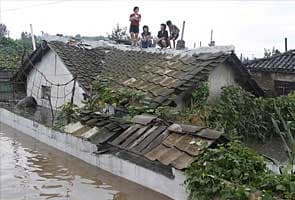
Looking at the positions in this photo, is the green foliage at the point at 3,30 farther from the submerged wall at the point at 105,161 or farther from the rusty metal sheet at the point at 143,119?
the rusty metal sheet at the point at 143,119

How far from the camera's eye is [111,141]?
10453mm

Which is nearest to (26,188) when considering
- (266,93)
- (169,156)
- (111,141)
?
(111,141)

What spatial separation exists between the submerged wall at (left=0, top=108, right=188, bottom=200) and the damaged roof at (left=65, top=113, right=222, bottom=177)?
0.18 meters

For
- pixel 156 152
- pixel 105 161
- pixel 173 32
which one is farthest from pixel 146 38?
pixel 156 152

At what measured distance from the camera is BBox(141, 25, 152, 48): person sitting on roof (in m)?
17.5

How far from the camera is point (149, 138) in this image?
31.3ft

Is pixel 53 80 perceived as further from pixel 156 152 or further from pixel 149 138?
pixel 156 152

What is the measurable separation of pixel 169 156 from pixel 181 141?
519mm

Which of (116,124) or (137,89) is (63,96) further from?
(116,124)

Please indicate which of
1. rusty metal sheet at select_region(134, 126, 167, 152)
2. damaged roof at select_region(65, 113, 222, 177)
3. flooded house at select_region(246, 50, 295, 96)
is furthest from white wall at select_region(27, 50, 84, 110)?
flooded house at select_region(246, 50, 295, 96)

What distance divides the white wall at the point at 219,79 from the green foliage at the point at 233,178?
501 centimetres

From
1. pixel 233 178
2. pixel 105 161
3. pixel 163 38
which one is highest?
pixel 163 38

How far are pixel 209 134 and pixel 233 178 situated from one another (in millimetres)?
1643

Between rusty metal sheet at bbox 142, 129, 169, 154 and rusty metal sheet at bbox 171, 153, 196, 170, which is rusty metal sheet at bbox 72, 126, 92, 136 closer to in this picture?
rusty metal sheet at bbox 142, 129, 169, 154
